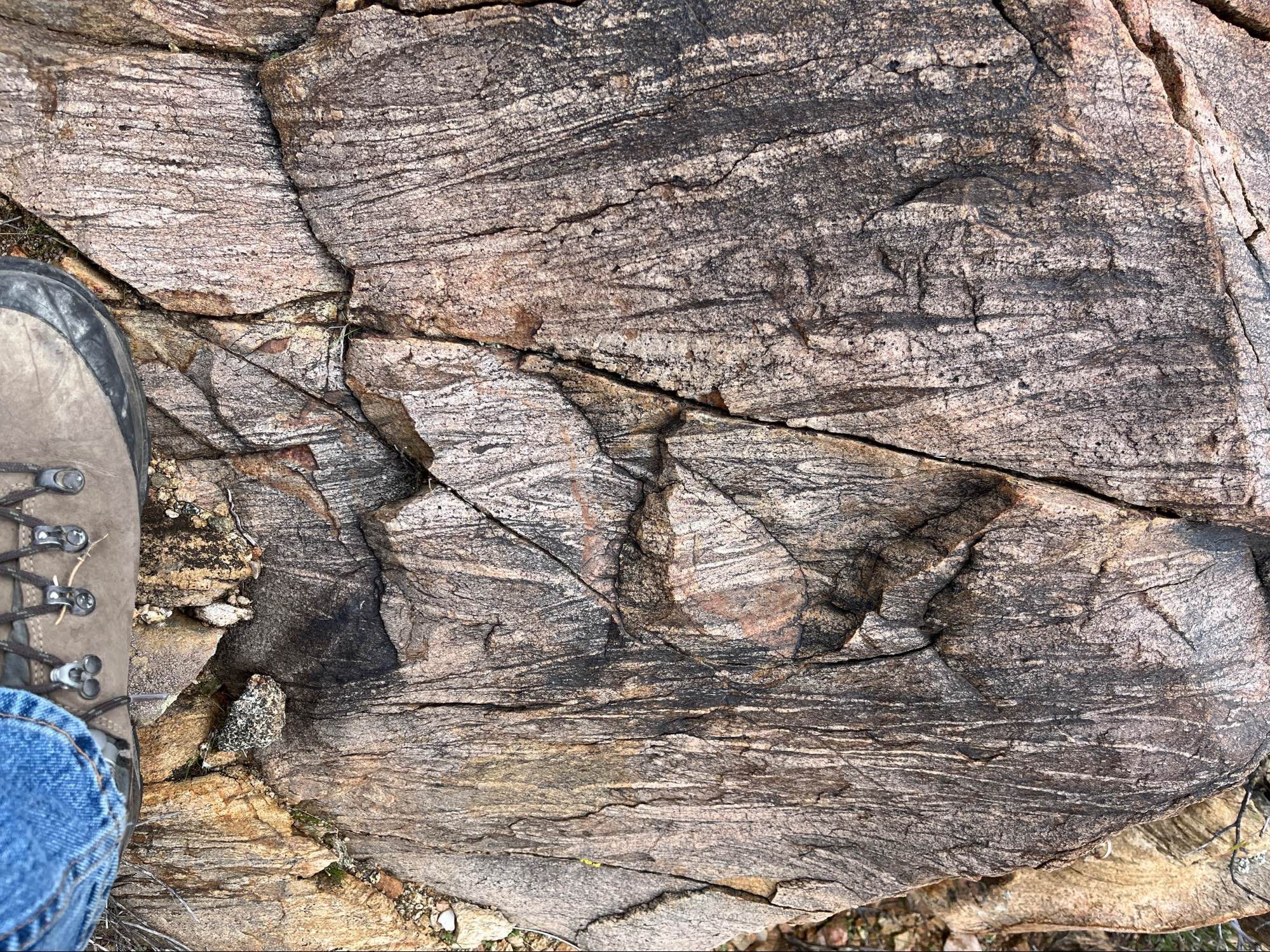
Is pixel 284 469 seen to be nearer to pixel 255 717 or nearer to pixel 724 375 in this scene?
pixel 255 717

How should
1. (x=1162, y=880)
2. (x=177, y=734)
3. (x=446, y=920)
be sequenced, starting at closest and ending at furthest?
(x=177, y=734), (x=1162, y=880), (x=446, y=920)

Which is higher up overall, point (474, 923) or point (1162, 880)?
point (1162, 880)

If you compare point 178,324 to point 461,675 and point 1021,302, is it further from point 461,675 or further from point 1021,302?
point 1021,302

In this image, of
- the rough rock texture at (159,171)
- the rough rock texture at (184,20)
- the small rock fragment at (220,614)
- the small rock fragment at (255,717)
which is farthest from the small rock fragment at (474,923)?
the rough rock texture at (184,20)

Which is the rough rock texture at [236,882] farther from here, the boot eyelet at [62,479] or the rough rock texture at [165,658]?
the boot eyelet at [62,479]

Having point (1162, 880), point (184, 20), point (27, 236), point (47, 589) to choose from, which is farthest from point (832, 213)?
point (1162, 880)

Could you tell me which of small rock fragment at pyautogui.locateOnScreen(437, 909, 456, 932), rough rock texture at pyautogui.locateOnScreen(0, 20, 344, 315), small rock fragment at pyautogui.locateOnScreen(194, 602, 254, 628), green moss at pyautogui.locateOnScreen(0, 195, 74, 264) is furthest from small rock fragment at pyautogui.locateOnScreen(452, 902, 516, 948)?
green moss at pyautogui.locateOnScreen(0, 195, 74, 264)

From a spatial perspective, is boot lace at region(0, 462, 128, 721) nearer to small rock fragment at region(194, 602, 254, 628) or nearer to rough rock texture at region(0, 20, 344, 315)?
small rock fragment at region(194, 602, 254, 628)
